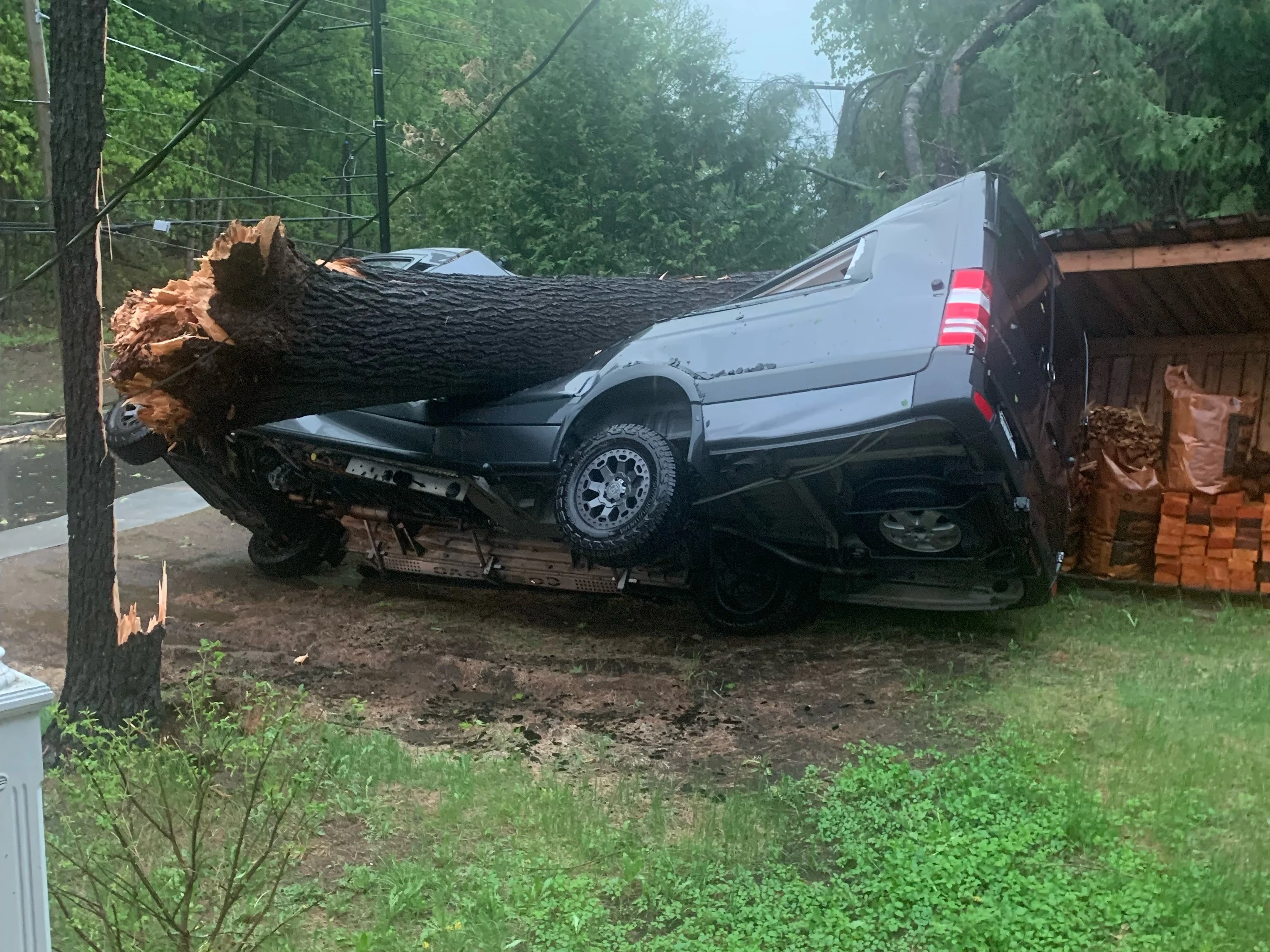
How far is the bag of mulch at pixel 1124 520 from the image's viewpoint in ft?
22.2

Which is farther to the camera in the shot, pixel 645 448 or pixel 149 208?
pixel 149 208

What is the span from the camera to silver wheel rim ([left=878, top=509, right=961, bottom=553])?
16.0 feet

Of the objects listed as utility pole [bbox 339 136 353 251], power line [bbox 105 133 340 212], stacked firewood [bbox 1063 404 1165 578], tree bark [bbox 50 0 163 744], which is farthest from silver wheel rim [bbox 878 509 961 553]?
utility pole [bbox 339 136 353 251]

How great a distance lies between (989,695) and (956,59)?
11273mm

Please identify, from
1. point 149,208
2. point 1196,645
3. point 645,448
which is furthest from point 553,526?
point 149,208

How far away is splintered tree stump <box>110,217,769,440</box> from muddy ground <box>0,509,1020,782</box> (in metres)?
1.50

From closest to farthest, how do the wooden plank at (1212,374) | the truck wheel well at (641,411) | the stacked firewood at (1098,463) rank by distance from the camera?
the truck wheel well at (641,411) → the stacked firewood at (1098,463) → the wooden plank at (1212,374)

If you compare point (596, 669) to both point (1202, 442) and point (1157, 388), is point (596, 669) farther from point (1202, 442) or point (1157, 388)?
point (1157, 388)

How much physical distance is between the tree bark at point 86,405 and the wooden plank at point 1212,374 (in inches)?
302

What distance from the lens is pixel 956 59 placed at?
536 inches

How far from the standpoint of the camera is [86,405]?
435cm

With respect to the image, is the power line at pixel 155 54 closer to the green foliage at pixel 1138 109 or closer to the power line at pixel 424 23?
the power line at pixel 424 23

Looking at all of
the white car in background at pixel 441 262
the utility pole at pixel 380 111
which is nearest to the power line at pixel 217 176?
the utility pole at pixel 380 111

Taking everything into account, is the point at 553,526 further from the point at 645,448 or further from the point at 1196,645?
the point at 1196,645
